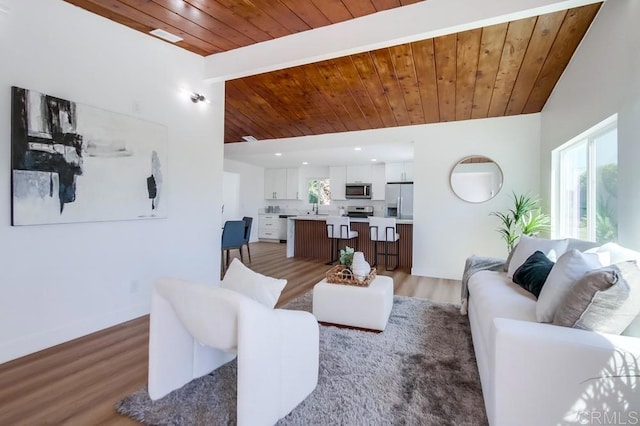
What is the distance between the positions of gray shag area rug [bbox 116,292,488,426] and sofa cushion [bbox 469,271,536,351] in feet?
1.23

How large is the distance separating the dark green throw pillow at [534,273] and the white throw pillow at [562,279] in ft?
1.54

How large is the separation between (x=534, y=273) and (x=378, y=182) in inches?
226

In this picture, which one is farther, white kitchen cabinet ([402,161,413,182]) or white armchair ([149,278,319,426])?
white kitchen cabinet ([402,161,413,182])

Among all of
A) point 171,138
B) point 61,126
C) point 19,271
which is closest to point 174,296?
point 19,271

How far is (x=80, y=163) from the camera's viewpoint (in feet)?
8.31

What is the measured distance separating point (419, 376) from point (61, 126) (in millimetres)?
3240

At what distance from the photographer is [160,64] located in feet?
10.4

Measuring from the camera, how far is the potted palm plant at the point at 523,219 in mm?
3668

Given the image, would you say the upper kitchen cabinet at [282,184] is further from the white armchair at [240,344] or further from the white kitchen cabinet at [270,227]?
the white armchair at [240,344]

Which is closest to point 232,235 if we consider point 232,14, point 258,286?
point 232,14

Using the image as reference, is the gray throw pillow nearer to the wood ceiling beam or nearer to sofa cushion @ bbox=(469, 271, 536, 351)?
sofa cushion @ bbox=(469, 271, 536, 351)

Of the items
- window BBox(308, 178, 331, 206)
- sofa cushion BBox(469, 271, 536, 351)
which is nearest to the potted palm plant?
sofa cushion BBox(469, 271, 536, 351)

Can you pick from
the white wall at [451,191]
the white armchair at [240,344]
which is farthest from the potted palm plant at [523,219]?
the white armchair at [240,344]

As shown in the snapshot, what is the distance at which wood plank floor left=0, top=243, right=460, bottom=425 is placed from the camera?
5.38 feet
